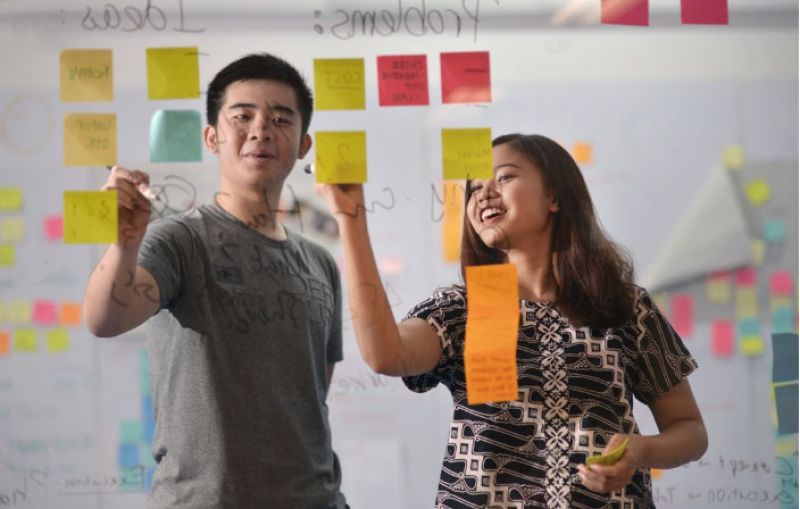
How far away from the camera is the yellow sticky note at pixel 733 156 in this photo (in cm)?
197

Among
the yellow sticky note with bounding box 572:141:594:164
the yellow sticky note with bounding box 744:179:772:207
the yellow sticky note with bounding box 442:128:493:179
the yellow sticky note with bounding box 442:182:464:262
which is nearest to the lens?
the yellow sticky note with bounding box 442:128:493:179

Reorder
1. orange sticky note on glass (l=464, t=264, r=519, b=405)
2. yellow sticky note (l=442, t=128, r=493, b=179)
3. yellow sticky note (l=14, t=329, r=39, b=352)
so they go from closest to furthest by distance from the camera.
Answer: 1. orange sticky note on glass (l=464, t=264, r=519, b=405)
2. yellow sticky note (l=442, t=128, r=493, b=179)
3. yellow sticky note (l=14, t=329, r=39, b=352)

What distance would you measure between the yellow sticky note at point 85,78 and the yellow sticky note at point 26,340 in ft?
1.68

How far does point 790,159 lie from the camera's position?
6.61ft

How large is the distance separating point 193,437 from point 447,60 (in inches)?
31.5

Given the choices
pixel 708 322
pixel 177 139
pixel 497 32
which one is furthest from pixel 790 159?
pixel 177 139

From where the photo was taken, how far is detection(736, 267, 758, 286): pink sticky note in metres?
2.04

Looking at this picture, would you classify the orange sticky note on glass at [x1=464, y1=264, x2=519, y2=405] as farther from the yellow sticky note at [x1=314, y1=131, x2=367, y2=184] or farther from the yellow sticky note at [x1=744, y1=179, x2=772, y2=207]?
the yellow sticky note at [x1=744, y1=179, x2=772, y2=207]

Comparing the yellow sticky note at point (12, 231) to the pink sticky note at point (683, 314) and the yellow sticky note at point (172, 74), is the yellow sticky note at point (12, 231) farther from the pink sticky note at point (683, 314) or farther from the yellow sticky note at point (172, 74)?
the pink sticky note at point (683, 314)

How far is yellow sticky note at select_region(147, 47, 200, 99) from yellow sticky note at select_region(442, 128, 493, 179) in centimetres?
44

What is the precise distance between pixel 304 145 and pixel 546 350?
536mm

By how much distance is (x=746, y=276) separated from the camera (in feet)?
6.68

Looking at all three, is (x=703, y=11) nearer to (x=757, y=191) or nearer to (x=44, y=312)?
(x=757, y=191)

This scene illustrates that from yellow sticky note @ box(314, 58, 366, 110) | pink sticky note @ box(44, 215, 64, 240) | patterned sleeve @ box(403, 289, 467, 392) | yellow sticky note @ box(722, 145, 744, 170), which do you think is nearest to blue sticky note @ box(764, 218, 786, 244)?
yellow sticky note @ box(722, 145, 744, 170)
